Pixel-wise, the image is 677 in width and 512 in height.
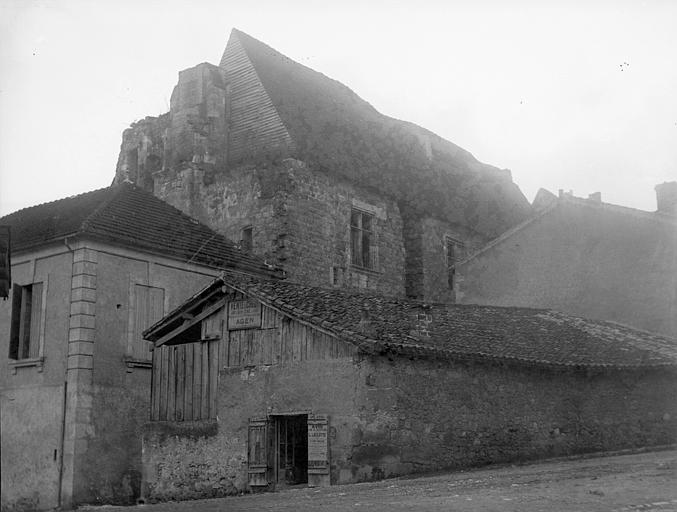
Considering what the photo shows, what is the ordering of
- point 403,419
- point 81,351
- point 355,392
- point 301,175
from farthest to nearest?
point 301,175 < point 81,351 < point 403,419 < point 355,392

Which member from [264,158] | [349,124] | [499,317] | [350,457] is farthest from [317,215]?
[350,457]

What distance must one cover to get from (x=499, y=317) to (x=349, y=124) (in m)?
9.37

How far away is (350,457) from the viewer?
46.2ft

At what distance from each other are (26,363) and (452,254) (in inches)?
609

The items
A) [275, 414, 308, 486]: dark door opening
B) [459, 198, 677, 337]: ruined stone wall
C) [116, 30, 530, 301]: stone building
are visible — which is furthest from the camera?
[116, 30, 530, 301]: stone building

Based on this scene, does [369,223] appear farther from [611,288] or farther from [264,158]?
[611,288]

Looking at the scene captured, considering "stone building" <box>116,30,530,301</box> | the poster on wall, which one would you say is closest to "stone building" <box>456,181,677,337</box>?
"stone building" <box>116,30,530,301</box>

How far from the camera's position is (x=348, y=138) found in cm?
2586

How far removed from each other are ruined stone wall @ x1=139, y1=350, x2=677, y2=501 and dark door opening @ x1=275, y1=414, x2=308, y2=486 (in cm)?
47

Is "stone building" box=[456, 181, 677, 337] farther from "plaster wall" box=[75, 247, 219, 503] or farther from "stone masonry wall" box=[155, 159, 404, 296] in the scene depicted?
"plaster wall" box=[75, 247, 219, 503]

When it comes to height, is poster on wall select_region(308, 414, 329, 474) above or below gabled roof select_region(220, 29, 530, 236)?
below

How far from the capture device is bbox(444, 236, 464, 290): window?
28.5 m

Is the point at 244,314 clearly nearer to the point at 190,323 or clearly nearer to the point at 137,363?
the point at 190,323

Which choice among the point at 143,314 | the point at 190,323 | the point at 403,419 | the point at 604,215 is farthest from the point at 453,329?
the point at 604,215
